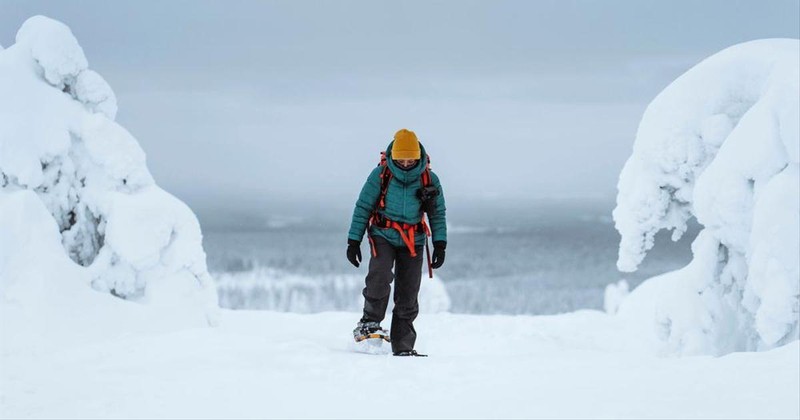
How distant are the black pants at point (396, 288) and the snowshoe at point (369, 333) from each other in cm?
8

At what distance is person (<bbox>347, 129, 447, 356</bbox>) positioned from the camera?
7176mm

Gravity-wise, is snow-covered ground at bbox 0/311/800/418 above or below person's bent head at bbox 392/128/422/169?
below

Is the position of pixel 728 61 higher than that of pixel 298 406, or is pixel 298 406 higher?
pixel 728 61

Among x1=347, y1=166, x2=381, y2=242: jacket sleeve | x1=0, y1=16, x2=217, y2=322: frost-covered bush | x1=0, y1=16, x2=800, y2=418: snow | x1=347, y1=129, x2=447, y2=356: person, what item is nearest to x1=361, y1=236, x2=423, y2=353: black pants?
x1=347, y1=129, x2=447, y2=356: person

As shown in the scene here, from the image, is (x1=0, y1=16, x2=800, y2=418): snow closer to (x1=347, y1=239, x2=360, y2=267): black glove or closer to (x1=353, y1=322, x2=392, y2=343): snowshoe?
(x1=353, y1=322, x2=392, y2=343): snowshoe

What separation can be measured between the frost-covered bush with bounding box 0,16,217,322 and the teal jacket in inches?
293

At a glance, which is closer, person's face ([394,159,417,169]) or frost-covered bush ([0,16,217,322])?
person's face ([394,159,417,169])

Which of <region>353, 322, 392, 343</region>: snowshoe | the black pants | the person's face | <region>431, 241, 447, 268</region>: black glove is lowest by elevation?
<region>353, 322, 392, 343</region>: snowshoe

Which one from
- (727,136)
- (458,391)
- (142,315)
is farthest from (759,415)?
(142,315)

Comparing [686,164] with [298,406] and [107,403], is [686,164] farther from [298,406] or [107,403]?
[107,403]

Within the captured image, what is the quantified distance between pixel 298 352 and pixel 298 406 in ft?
5.31

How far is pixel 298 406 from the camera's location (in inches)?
198

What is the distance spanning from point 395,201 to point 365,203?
1.01 feet

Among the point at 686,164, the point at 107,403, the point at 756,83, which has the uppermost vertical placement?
the point at 756,83
